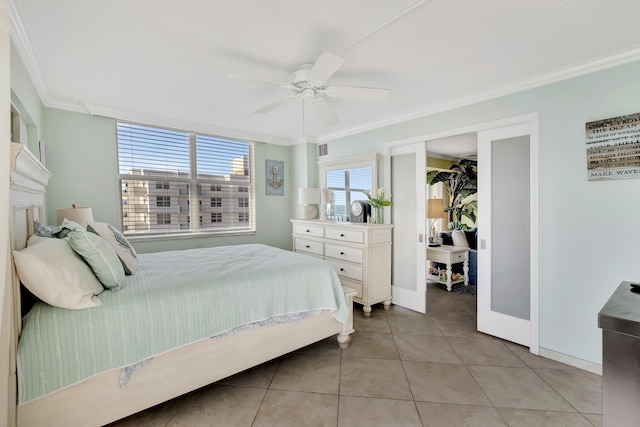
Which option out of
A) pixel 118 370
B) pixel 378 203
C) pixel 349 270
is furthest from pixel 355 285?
pixel 118 370

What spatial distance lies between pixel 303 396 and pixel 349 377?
401 mm

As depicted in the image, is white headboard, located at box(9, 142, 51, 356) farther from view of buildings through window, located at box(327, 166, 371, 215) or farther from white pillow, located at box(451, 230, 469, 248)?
white pillow, located at box(451, 230, 469, 248)

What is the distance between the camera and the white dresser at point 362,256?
341 centimetres

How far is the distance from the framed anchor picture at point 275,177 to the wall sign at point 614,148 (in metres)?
3.88

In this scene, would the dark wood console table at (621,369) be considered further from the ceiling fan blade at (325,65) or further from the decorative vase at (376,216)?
the decorative vase at (376,216)

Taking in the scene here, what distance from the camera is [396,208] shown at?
3748 mm

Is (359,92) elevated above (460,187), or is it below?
above

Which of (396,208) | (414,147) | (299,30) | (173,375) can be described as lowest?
(173,375)

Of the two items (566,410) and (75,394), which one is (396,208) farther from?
(75,394)

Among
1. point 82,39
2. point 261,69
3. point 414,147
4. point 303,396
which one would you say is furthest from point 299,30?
point 303,396

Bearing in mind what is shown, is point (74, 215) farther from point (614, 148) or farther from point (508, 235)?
point (614, 148)

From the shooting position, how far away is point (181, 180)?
4004mm

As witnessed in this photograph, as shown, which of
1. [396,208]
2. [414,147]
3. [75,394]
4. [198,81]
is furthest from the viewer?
[396,208]

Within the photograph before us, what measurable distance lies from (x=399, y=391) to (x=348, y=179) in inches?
113
